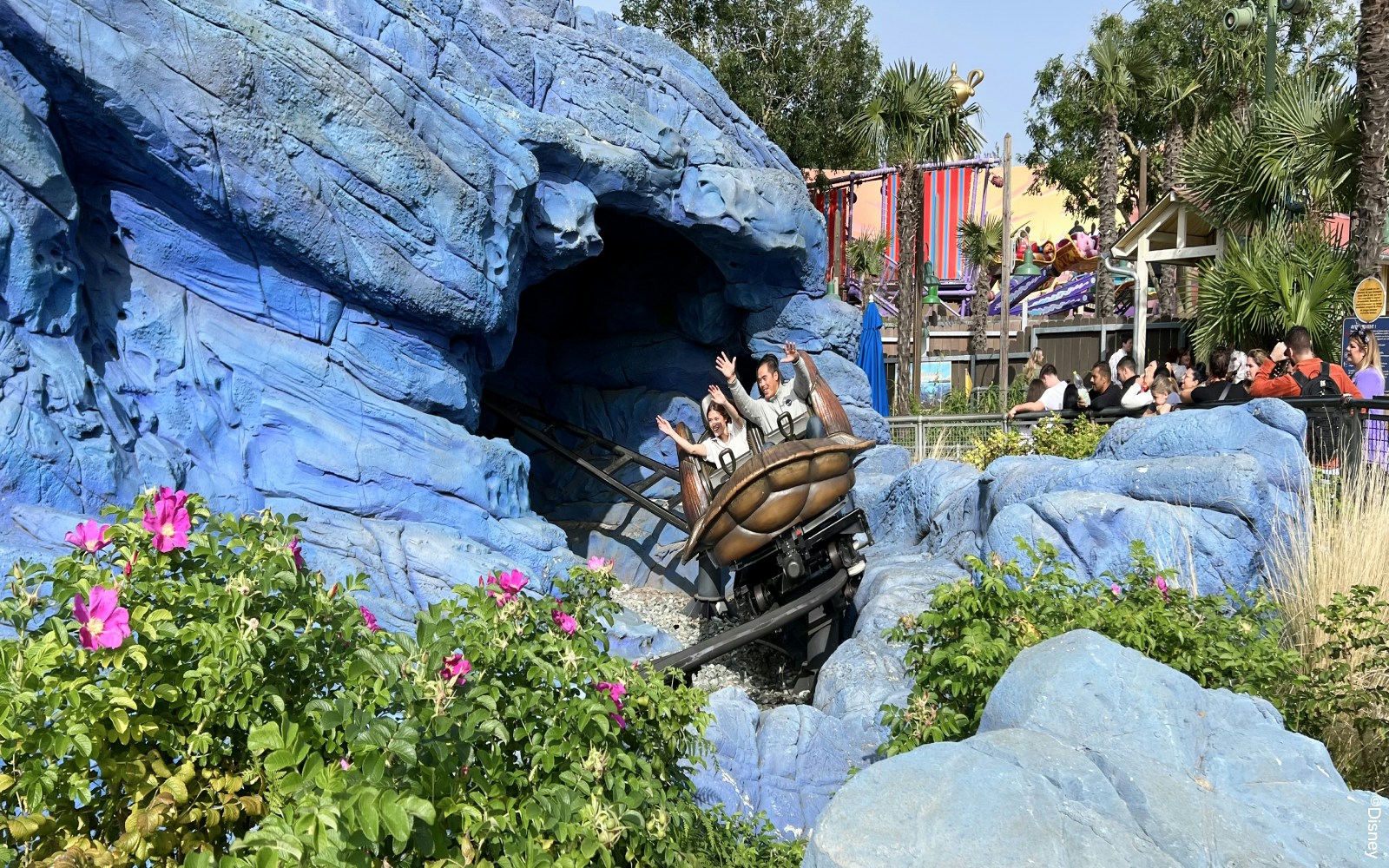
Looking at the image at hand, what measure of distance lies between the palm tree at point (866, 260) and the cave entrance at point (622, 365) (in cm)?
1515

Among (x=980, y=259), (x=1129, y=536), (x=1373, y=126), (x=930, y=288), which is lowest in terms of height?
(x=1129, y=536)

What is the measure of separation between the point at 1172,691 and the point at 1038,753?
1.75 ft

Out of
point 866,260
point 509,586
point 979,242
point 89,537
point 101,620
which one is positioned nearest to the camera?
point 101,620

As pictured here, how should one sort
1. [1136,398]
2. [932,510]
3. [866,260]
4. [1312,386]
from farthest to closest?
Result: [866,260], [932,510], [1136,398], [1312,386]

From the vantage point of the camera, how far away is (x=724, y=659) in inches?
336

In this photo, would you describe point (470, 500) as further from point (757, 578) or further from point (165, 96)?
point (165, 96)

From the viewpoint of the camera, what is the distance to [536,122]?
7828mm

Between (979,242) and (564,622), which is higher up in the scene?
(979,242)

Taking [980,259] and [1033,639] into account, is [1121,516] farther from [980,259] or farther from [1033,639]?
[980,259]

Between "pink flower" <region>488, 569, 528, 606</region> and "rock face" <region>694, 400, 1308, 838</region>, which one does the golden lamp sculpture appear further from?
"pink flower" <region>488, 569, 528, 606</region>

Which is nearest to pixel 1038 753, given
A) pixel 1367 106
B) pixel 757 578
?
pixel 757 578

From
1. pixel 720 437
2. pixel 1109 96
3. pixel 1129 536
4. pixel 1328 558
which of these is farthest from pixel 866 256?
pixel 1328 558

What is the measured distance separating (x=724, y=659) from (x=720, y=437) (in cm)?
214

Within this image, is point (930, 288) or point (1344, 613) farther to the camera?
point (930, 288)
